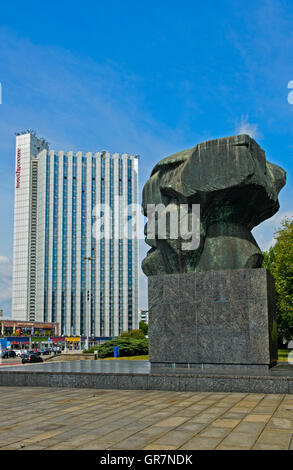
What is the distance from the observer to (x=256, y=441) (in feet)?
19.5

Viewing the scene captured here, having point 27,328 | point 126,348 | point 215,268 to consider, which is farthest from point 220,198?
point 27,328

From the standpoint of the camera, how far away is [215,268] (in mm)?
13227

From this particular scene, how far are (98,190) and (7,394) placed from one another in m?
87.0

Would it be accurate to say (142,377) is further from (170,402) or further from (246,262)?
(246,262)

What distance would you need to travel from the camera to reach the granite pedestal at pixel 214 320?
11.9 m

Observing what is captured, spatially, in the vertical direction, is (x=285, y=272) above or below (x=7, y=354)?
above

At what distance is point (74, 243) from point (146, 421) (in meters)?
87.0

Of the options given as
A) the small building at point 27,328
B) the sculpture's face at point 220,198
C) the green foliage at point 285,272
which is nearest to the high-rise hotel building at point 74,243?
the small building at point 27,328

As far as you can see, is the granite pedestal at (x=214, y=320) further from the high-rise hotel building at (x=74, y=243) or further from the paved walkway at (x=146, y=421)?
the high-rise hotel building at (x=74, y=243)

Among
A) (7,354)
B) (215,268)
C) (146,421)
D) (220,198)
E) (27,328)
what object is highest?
(220,198)

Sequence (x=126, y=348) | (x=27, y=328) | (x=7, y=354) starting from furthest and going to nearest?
(x=27, y=328) → (x=7, y=354) → (x=126, y=348)

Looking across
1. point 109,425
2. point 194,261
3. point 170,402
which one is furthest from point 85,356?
point 109,425

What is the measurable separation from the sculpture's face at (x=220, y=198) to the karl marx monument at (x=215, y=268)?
0.03 m

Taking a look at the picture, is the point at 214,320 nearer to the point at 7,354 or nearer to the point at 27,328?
the point at 7,354
